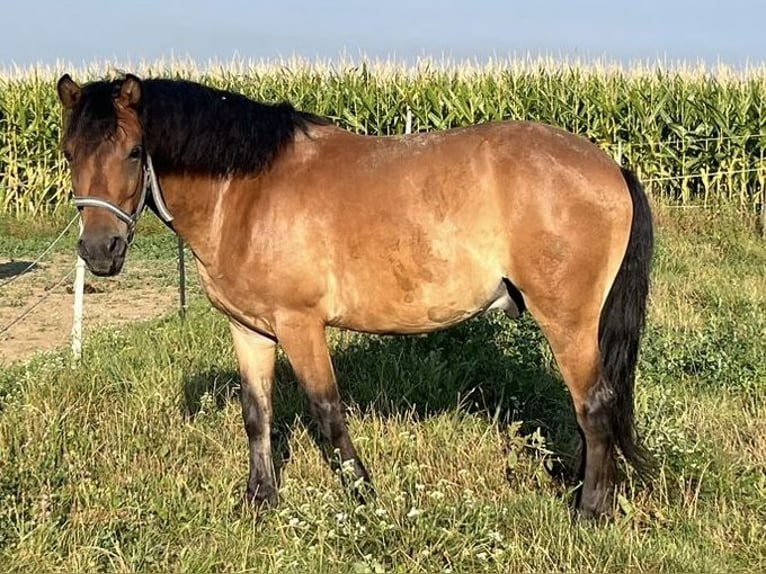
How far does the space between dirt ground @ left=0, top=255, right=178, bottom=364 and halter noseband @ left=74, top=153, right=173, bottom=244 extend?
11.0ft

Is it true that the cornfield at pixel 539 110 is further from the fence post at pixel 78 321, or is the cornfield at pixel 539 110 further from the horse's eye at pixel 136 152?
the horse's eye at pixel 136 152

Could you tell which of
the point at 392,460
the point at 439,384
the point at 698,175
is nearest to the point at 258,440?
the point at 392,460

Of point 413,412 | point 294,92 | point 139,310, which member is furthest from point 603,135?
point 413,412

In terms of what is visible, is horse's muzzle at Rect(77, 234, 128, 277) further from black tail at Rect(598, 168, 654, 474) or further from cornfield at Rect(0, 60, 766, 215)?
cornfield at Rect(0, 60, 766, 215)

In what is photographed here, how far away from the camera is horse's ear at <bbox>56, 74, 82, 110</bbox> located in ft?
12.3

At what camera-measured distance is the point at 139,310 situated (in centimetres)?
940

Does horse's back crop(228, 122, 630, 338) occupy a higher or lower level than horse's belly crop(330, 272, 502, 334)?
higher

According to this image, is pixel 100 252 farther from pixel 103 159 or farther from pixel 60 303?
pixel 60 303

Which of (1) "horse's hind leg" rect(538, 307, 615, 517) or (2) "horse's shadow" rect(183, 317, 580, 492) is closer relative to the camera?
(1) "horse's hind leg" rect(538, 307, 615, 517)

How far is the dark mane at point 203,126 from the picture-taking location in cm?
390

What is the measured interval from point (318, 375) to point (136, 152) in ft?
4.43

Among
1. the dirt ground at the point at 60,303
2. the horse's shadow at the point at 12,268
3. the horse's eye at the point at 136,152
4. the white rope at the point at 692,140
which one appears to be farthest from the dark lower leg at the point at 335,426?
the white rope at the point at 692,140

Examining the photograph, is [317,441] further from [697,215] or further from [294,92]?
[294,92]

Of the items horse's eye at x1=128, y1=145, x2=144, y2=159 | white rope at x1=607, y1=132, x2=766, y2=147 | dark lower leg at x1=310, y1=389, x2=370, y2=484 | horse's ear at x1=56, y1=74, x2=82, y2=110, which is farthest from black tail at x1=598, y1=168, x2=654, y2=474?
white rope at x1=607, y1=132, x2=766, y2=147
